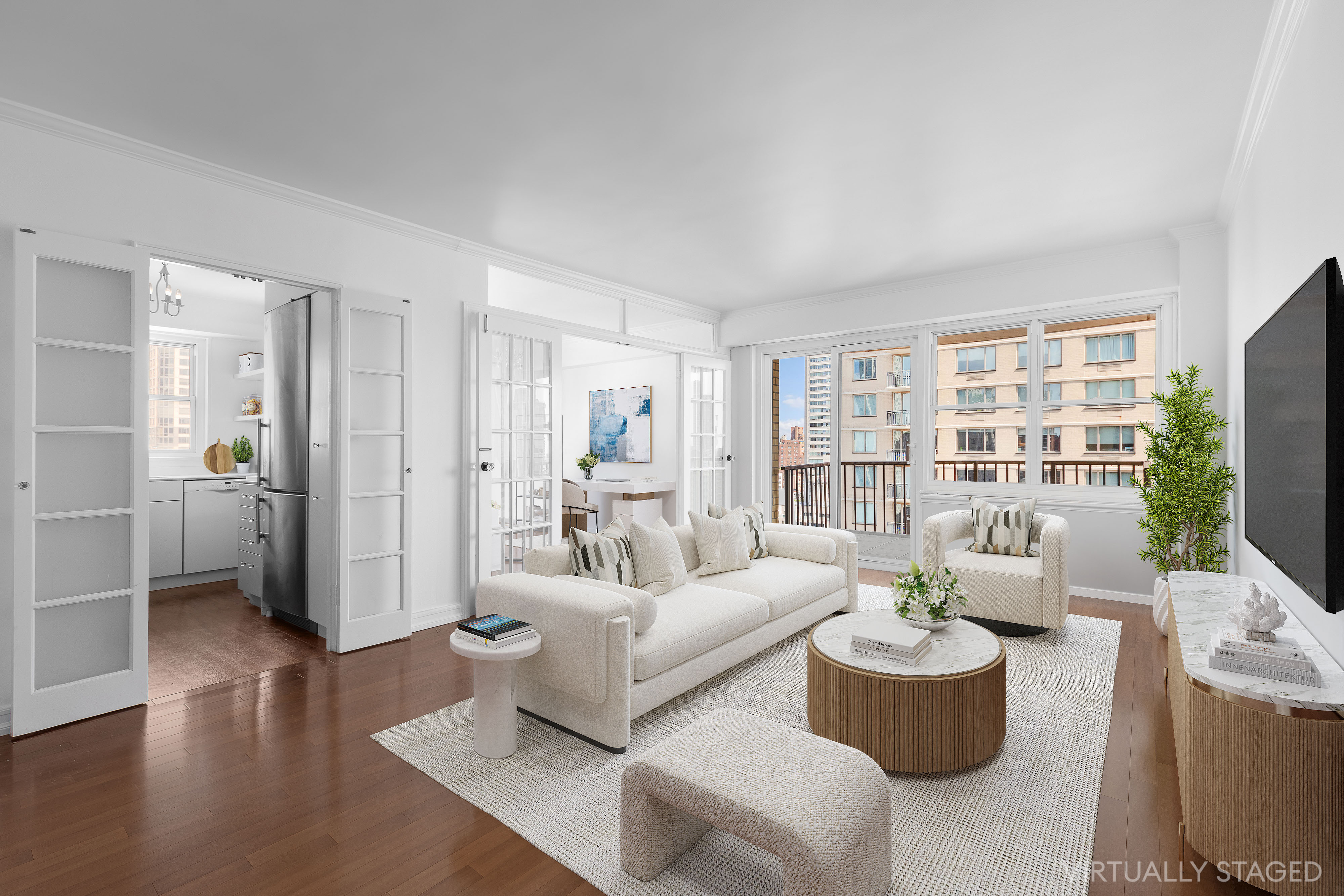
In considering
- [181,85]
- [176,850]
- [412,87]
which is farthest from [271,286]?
[176,850]

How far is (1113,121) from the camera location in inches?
110

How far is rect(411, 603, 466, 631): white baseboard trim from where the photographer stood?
13.5ft

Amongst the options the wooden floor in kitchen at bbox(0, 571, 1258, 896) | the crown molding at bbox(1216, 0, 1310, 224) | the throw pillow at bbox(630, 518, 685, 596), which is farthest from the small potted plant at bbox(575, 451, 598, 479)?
the crown molding at bbox(1216, 0, 1310, 224)

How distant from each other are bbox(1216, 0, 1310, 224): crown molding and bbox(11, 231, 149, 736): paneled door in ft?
14.7

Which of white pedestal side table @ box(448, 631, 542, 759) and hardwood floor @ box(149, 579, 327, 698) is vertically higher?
white pedestal side table @ box(448, 631, 542, 759)

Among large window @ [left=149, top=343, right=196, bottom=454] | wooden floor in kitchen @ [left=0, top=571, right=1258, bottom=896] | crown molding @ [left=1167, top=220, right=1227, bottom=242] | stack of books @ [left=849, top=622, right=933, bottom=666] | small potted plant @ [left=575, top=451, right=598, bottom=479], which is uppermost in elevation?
crown molding @ [left=1167, top=220, right=1227, bottom=242]

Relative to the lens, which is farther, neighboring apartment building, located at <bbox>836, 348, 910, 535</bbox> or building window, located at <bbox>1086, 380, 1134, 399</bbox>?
neighboring apartment building, located at <bbox>836, 348, 910, 535</bbox>

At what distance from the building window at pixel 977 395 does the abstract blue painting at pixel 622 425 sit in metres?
3.35

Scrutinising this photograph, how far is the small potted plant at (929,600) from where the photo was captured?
276cm

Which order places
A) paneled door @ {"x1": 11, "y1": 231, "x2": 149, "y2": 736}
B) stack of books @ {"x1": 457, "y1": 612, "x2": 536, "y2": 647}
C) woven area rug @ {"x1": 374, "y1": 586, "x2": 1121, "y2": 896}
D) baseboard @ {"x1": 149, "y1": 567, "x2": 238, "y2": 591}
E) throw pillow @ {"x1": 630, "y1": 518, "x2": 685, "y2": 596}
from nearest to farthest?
woven area rug @ {"x1": 374, "y1": 586, "x2": 1121, "y2": 896} < stack of books @ {"x1": 457, "y1": 612, "x2": 536, "y2": 647} < paneled door @ {"x1": 11, "y1": 231, "x2": 149, "y2": 736} < throw pillow @ {"x1": 630, "y1": 518, "x2": 685, "y2": 596} < baseboard @ {"x1": 149, "y1": 567, "x2": 238, "y2": 591}

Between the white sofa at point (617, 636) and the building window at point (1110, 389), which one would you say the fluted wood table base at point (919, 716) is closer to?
the white sofa at point (617, 636)

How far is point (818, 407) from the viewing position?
674 centimetres

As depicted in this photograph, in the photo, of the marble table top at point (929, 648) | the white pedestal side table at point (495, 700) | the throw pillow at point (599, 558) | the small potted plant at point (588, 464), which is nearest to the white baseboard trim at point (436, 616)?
the throw pillow at point (599, 558)

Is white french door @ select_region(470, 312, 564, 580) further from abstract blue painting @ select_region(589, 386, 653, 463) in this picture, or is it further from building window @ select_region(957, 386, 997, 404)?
building window @ select_region(957, 386, 997, 404)
